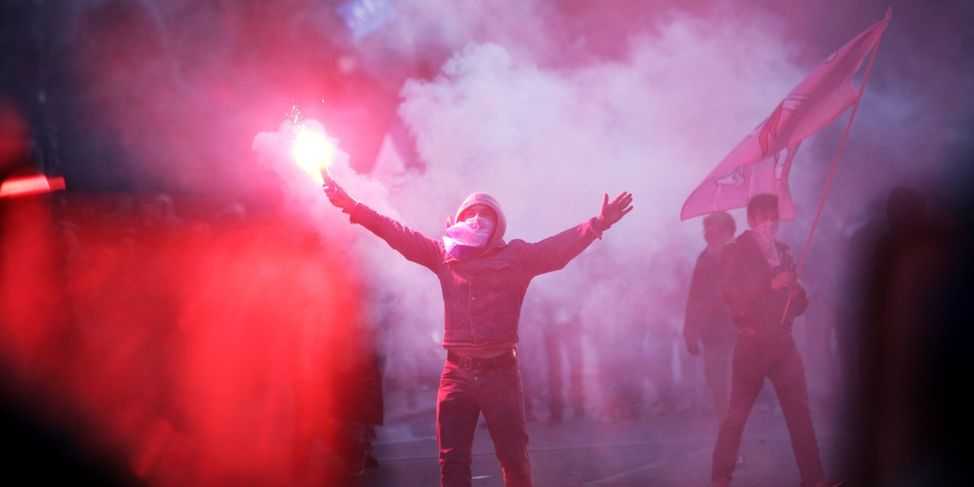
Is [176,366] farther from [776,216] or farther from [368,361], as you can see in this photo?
[776,216]

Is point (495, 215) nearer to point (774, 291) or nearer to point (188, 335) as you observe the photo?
point (774, 291)

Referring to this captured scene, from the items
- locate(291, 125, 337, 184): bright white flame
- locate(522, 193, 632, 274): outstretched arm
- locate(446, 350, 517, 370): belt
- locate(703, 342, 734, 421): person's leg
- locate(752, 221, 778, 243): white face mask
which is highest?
locate(291, 125, 337, 184): bright white flame

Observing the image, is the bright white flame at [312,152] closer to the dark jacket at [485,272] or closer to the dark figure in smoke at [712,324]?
the dark jacket at [485,272]

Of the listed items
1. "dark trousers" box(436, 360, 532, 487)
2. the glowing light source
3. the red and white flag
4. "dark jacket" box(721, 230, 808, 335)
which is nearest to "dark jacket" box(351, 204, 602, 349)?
"dark trousers" box(436, 360, 532, 487)

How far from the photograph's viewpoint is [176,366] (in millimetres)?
6586

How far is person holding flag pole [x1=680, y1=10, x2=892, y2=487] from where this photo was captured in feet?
19.4

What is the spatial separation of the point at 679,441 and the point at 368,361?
2.98 m

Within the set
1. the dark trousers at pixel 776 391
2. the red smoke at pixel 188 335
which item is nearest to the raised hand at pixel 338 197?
the red smoke at pixel 188 335

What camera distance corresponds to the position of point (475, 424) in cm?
495

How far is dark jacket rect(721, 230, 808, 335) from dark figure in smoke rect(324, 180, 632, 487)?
4.13 ft

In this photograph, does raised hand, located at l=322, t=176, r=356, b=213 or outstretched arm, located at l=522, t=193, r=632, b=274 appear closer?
outstretched arm, located at l=522, t=193, r=632, b=274

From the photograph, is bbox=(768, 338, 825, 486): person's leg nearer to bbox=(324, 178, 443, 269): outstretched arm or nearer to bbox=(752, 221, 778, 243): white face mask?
bbox=(752, 221, 778, 243): white face mask

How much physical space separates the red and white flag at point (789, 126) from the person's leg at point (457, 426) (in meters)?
2.54

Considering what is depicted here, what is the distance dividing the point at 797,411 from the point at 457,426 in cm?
216
